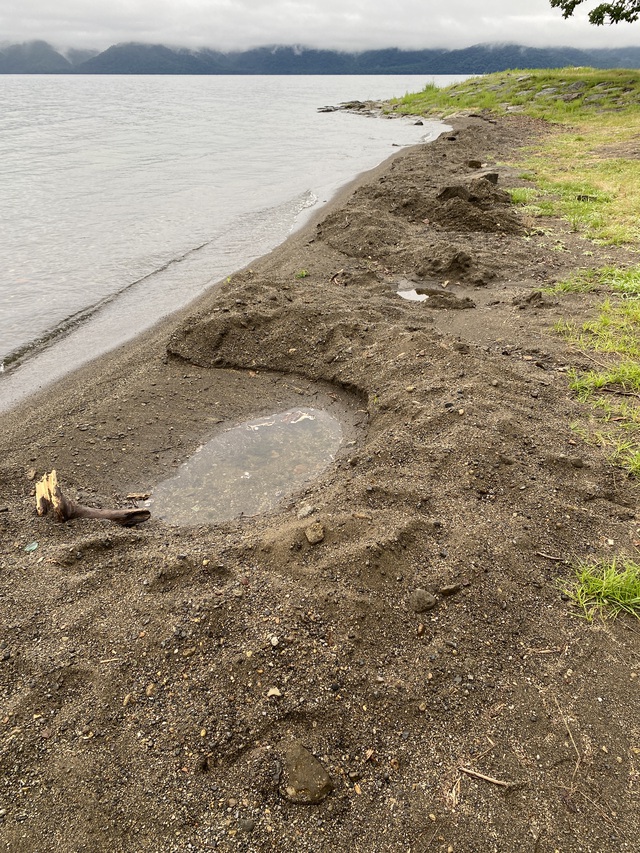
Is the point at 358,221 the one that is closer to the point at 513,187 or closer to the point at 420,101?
the point at 513,187

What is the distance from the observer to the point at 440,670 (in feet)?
8.43

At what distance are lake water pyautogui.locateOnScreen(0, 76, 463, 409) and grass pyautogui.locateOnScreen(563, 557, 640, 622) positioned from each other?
227 inches

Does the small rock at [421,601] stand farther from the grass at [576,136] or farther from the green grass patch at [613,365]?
the grass at [576,136]

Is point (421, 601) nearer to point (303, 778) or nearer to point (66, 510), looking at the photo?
point (303, 778)

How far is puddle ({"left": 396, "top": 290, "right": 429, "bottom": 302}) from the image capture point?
7312 millimetres

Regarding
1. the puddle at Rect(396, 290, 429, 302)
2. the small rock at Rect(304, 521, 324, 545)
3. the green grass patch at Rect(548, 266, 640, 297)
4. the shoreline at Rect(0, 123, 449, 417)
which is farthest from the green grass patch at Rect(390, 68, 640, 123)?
the small rock at Rect(304, 521, 324, 545)

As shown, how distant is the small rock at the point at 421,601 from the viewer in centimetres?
285

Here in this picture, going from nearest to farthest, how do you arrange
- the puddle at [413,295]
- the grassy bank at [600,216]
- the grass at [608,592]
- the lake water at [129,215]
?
the grass at [608,592] < the grassy bank at [600,216] < the puddle at [413,295] < the lake water at [129,215]

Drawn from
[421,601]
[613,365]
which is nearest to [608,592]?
[421,601]

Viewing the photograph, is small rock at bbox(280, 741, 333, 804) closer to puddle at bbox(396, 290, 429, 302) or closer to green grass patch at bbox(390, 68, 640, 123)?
puddle at bbox(396, 290, 429, 302)

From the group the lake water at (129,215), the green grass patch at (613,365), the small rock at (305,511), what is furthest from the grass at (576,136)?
the small rock at (305,511)

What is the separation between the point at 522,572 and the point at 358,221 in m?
8.47

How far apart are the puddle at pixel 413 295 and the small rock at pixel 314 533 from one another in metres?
4.84

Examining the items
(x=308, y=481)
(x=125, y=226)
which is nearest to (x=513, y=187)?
(x=125, y=226)
